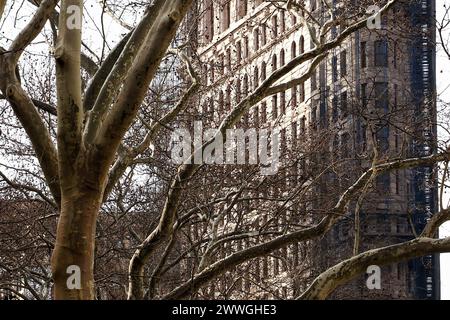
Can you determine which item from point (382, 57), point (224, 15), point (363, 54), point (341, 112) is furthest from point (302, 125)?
point (382, 57)

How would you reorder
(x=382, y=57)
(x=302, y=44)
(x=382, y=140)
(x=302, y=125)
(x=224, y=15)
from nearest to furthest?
(x=302, y=125) → (x=382, y=140) → (x=224, y=15) → (x=302, y=44) → (x=382, y=57)

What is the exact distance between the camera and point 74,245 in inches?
A: 489

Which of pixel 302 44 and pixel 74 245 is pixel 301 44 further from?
pixel 74 245

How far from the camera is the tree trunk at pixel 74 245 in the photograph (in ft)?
40.7

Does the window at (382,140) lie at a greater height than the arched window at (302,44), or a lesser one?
lesser

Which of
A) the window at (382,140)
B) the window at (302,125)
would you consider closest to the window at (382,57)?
the window at (382,140)

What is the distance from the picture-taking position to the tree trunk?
12.4 metres

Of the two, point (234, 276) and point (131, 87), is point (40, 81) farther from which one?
point (131, 87)

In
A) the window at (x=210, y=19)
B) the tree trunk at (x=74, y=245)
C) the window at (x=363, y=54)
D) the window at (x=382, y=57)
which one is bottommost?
the tree trunk at (x=74, y=245)

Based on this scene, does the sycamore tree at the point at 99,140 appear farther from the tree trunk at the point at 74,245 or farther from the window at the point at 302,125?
the window at the point at 302,125

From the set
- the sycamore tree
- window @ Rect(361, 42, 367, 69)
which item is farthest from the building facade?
the sycamore tree

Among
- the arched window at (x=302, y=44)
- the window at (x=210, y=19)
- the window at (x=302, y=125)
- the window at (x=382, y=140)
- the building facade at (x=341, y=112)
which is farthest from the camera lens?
the arched window at (x=302, y=44)
